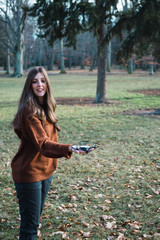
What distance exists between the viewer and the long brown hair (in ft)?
8.66

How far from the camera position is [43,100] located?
287 cm

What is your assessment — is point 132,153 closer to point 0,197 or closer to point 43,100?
point 0,197

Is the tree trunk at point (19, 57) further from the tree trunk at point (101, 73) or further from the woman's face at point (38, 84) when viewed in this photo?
the woman's face at point (38, 84)

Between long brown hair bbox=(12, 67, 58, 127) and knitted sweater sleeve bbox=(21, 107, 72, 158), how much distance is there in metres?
0.07

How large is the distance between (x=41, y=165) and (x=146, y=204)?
2.61 meters

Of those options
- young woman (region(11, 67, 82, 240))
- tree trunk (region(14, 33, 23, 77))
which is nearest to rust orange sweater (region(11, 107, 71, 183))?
young woman (region(11, 67, 82, 240))

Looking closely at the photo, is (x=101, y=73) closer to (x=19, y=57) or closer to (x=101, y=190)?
(x=101, y=190)

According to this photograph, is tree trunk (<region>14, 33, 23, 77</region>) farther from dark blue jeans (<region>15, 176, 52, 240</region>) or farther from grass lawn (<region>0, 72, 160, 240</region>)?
dark blue jeans (<region>15, 176, 52, 240</region>)

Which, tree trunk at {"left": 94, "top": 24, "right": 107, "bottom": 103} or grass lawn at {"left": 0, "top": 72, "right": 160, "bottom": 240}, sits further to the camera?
tree trunk at {"left": 94, "top": 24, "right": 107, "bottom": 103}

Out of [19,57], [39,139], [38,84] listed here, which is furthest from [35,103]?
[19,57]

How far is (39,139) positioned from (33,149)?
173 millimetres

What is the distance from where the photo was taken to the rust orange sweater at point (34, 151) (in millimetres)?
2496

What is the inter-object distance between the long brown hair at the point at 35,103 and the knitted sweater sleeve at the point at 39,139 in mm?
Result: 74

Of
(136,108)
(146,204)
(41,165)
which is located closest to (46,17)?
(136,108)
